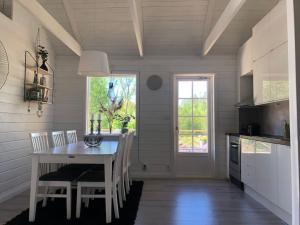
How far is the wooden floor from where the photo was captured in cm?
311

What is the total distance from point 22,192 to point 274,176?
11.8 feet

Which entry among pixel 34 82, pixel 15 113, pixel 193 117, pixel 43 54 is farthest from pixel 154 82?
pixel 15 113

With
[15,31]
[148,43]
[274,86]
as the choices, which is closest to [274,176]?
[274,86]

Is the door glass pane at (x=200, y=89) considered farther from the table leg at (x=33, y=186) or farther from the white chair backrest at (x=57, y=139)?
the table leg at (x=33, y=186)

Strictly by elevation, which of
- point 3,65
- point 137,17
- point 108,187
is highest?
point 137,17

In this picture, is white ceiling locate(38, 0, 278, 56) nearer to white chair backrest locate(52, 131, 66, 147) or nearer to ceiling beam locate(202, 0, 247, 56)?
ceiling beam locate(202, 0, 247, 56)

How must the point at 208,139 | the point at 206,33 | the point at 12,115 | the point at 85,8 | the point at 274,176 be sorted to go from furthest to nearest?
the point at 208,139 → the point at 206,33 → the point at 85,8 → the point at 12,115 → the point at 274,176

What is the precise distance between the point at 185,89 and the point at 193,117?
60 centimetres

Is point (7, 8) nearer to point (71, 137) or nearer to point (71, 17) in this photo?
point (71, 17)

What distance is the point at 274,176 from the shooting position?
10.8 feet

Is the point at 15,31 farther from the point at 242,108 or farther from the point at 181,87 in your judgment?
the point at 242,108

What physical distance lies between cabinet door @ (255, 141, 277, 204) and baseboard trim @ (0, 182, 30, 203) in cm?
346

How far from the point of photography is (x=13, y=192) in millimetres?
4055

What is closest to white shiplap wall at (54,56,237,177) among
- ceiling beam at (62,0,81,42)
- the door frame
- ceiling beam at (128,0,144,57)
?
the door frame
